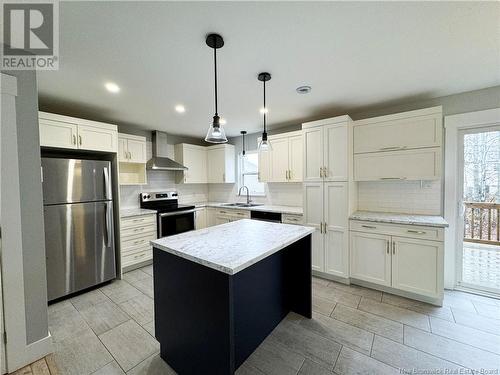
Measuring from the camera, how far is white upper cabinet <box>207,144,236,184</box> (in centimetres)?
480

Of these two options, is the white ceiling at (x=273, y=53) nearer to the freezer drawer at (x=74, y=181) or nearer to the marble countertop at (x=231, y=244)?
the freezer drawer at (x=74, y=181)

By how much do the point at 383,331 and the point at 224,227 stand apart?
1828 mm

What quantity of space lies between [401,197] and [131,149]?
4.35 meters

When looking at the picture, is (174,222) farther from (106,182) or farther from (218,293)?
(218,293)

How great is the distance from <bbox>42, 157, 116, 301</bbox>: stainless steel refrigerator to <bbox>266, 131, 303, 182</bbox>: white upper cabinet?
2520mm

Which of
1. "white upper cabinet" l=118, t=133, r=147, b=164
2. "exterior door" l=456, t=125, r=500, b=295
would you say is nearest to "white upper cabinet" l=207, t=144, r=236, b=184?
"white upper cabinet" l=118, t=133, r=147, b=164

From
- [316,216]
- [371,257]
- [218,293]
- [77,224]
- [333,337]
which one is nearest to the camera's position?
[218,293]

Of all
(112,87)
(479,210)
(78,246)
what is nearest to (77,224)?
(78,246)

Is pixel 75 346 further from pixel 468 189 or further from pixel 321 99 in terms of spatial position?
pixel 468 189

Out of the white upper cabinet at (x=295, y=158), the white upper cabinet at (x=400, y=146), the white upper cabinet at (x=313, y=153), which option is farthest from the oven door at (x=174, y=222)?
the white upper cabinet at (x=400, y=146)

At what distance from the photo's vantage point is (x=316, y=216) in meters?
3.21

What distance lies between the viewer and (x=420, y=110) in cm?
265

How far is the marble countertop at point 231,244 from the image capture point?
4.28 feet

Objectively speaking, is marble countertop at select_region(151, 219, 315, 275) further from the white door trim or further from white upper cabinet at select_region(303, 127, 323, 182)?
the white door trim
